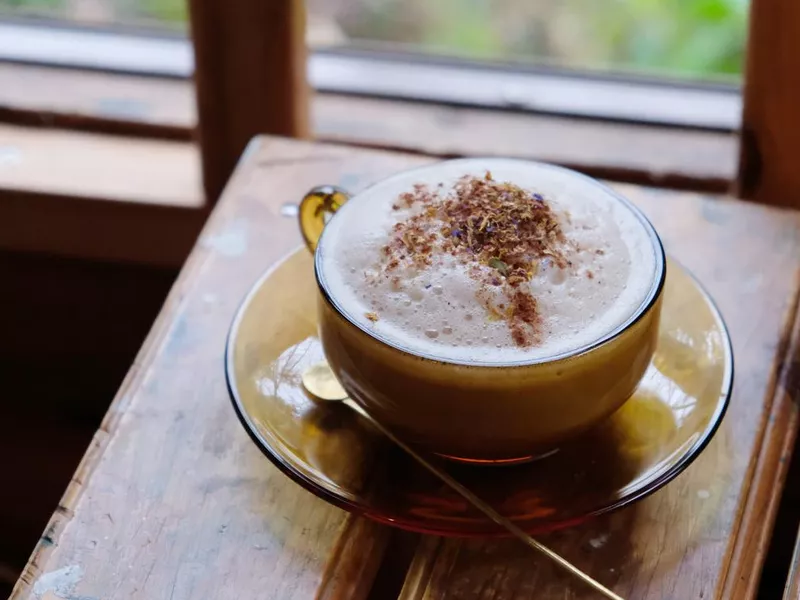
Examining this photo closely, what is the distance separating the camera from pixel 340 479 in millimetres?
535

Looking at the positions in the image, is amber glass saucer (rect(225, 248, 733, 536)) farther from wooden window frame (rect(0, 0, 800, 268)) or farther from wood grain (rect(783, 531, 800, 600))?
wooden window frame (rect(0, 0, 800, 268))

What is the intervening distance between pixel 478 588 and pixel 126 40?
37.8 inches

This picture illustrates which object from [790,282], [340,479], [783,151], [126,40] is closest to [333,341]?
[340,479]

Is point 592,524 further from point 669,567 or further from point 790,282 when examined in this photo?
point 790,282

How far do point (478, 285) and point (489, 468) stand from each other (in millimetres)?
111

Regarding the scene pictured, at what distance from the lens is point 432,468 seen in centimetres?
54

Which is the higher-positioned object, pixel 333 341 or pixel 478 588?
pixel 333 341

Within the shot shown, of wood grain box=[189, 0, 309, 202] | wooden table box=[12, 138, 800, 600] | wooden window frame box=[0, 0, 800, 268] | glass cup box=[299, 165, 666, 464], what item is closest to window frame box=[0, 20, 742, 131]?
wooden window frame box=[0, 0, 800, 268]

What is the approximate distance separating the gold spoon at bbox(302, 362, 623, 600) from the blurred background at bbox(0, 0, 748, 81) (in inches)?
25.4

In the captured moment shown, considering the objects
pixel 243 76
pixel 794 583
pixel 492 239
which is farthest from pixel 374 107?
pixel 794 583

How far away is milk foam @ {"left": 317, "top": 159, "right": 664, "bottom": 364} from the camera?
491mm

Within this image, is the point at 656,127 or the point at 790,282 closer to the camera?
the point at 790,282

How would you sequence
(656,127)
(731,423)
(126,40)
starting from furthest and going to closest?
(126,40) < (656,127) < (731,423)

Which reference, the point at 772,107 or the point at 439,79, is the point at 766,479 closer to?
the point at 772,107
